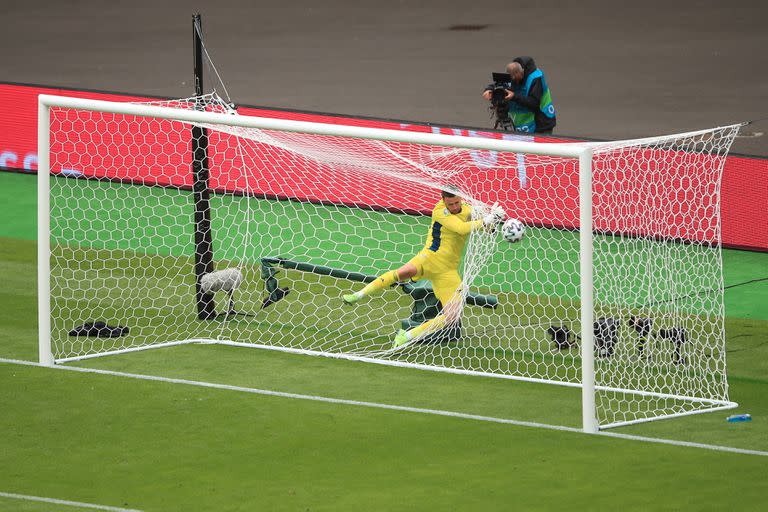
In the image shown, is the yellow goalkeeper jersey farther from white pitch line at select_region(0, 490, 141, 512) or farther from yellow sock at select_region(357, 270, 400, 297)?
white pitch line at select_region(0, 490, 141, 512)

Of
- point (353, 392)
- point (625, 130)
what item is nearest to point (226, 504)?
point (353, 392)

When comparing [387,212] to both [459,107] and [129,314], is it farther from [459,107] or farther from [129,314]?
[459,107]

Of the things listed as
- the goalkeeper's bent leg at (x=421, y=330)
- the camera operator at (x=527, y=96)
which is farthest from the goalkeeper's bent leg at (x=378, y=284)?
the camera operator at (x=527, y=96)

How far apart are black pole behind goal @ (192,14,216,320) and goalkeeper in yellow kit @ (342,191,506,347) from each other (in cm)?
151

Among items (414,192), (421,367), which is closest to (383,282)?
(421,367)

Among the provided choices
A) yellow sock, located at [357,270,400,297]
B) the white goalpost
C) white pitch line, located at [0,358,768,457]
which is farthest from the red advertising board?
white pitch line, located at [0,358,768,457]

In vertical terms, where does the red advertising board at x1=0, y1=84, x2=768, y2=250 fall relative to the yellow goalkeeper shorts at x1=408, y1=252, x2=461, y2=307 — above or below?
above

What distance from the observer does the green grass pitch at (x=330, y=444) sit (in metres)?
8.82

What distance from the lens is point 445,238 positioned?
492 inches

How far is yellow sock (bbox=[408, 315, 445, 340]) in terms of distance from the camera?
484 inches

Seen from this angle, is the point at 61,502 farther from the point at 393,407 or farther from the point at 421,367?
the point at 421,367

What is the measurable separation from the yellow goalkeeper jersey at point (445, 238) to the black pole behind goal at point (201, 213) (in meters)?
2.20

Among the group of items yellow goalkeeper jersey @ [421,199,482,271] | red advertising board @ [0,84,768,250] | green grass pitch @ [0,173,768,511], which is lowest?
green grass pitch @ [0,173,768,511]

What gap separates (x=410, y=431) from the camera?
10133 millimetres
